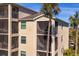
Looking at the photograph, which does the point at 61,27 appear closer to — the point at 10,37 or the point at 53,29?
the point at 53,29

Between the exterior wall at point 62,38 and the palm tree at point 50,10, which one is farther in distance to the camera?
the exterior wall at point 62,38

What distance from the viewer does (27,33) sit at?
2035 mm

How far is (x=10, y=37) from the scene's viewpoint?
200 cm

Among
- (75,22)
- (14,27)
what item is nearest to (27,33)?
(14,27)

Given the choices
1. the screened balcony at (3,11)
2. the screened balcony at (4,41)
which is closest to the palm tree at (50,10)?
the screened balcony at (3,11)

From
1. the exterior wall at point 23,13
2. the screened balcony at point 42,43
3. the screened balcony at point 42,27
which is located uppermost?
the exterior wall at point 23,13

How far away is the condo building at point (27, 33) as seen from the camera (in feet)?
6.59

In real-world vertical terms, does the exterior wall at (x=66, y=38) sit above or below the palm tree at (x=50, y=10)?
below

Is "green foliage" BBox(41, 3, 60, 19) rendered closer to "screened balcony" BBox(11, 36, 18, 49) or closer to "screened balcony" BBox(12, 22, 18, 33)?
"screened balcony" BBox(12, 22, 18, 33)

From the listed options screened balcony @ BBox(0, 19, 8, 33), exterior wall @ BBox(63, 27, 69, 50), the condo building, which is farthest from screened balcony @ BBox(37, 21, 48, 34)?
screened balcony @ BBox(0, 19, 8, 33)

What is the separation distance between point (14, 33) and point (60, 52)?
0.62 m

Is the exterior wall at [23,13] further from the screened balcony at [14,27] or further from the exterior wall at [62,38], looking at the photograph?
the exterior wall at [62,38]

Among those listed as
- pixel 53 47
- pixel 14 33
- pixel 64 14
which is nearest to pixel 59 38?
pixel 53 47

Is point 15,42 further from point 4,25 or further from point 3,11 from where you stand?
point 3,11
